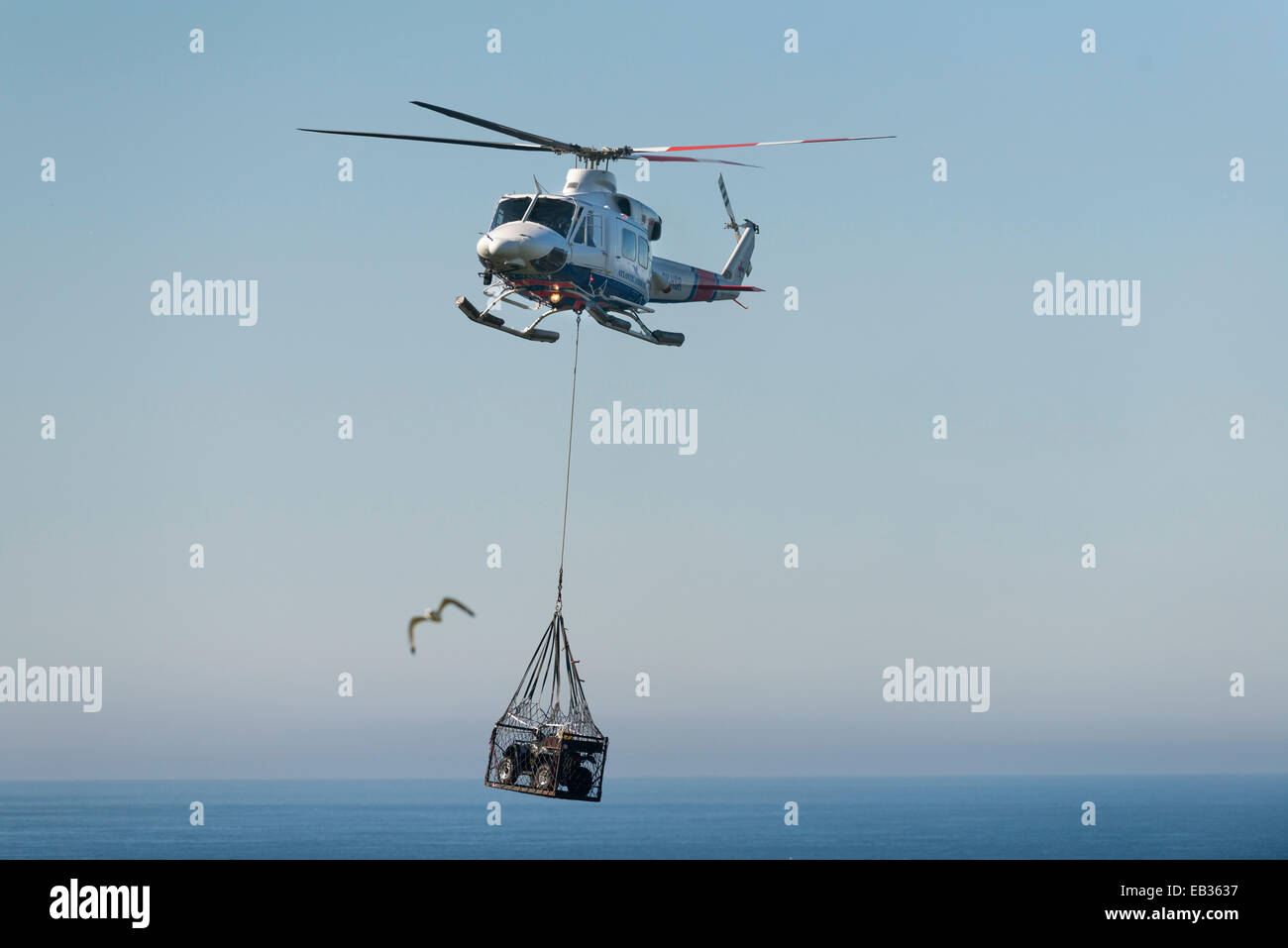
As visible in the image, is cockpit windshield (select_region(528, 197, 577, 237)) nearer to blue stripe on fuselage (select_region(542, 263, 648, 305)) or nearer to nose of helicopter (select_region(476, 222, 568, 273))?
nose of helicopter (select_region(476, 222, 568, 273))

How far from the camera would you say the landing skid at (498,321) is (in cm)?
2917

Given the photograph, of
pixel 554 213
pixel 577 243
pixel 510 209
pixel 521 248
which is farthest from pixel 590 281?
pixel 510 209

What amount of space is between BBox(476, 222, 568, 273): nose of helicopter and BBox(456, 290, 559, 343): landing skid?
835 mm

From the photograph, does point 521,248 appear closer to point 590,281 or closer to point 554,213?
point 554,213

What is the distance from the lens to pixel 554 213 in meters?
30.1

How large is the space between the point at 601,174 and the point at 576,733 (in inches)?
455

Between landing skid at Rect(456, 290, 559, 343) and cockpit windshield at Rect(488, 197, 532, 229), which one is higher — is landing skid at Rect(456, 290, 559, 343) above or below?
below

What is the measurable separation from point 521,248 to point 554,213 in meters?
1.48

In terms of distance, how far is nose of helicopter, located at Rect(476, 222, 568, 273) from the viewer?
28984mm

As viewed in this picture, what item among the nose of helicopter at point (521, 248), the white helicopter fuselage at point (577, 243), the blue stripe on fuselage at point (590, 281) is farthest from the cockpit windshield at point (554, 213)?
the blue stripe on fuselage at point (590, 281)

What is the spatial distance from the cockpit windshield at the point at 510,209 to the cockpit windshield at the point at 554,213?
23cm

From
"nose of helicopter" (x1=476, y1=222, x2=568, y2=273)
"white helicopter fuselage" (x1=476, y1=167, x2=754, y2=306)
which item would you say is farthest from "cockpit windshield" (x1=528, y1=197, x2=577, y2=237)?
"nose of helicopter" (x1=476, y1=222, x2=568, y2=273)
